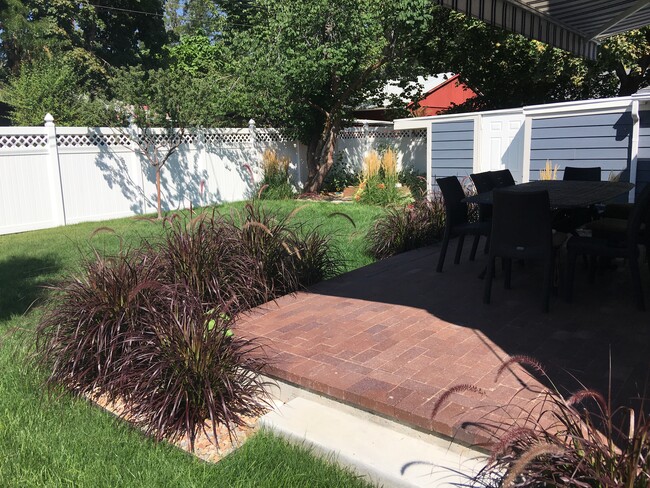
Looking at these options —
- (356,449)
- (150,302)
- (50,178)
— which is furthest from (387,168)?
(356,449)

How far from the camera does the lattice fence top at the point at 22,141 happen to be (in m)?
9.44

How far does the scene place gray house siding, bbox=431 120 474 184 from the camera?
1065 cm

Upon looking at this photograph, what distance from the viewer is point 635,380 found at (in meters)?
3.04

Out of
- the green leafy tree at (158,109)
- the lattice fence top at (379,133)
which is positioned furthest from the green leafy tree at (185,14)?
the green leafy tree at (158,109)

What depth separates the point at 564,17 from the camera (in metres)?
5.15

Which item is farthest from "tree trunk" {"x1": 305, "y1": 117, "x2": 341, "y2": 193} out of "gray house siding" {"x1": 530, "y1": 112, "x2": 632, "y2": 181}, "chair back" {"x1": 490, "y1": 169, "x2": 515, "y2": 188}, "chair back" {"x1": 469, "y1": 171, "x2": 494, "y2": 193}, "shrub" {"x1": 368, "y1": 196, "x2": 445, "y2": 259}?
"chair back" {"x1": 469, "y1": 171, "x2": 494, "y2": 193}

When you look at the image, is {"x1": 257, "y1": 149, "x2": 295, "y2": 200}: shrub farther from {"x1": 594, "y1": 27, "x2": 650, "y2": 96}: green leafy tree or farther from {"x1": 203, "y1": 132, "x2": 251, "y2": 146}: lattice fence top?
{"x1": 594, "y1": 27, "x2": 650, "y2": 96}: green leafy tree

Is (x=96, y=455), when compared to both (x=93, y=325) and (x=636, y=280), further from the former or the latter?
(x=636, y=280)

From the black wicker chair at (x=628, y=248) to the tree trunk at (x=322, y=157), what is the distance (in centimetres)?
1056

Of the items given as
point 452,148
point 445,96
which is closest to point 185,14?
point 445,96

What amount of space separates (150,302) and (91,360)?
50 centimetres

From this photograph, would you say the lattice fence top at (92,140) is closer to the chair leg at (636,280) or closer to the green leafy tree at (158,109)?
the green leafy tree at (158,109)

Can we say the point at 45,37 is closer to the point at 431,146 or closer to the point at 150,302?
the point at 431,146

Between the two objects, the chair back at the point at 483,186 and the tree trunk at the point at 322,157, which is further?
the tree trunk at the point at 322,157
